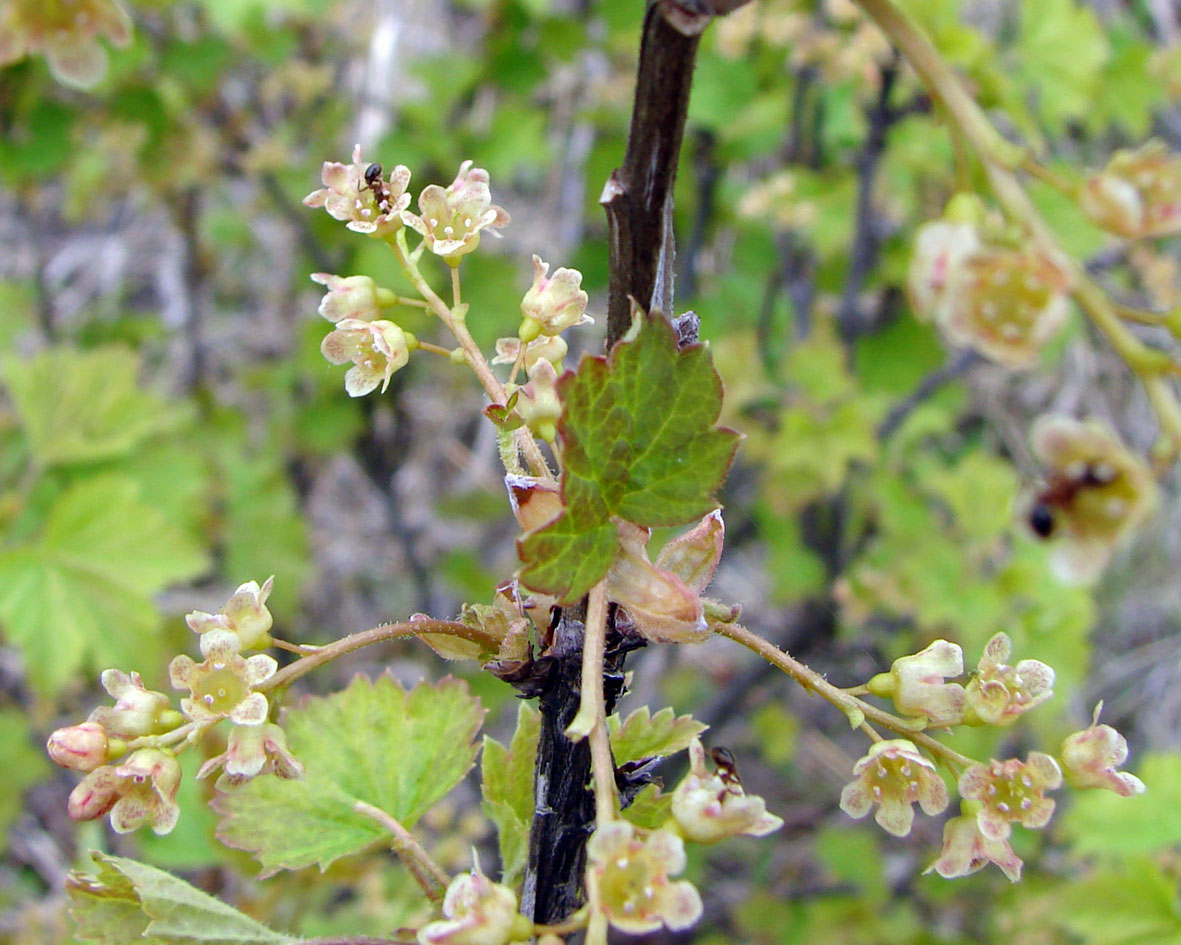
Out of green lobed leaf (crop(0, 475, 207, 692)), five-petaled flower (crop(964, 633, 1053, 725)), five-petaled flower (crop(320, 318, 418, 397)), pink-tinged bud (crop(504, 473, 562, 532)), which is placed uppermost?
five-petaled flower (crop(320, 318, 418, 397))

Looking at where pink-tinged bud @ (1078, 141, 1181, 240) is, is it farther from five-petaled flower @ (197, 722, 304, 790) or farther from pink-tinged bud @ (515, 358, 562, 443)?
five-petaled flower @ (197, 722, 304, 790)

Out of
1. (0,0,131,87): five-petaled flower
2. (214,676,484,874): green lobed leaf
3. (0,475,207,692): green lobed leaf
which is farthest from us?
(0,475,207,692): green lobed leaf

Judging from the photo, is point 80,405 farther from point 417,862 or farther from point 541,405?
point 541,405

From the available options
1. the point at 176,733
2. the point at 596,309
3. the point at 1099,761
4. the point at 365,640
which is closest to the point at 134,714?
the point at 176,733

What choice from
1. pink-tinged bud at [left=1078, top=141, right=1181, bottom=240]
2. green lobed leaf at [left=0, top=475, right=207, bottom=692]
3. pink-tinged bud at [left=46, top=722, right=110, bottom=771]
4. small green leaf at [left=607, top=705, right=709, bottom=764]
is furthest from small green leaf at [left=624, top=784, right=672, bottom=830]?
green lobed leaf at [left=0, top=475, right=207, bottom=692]

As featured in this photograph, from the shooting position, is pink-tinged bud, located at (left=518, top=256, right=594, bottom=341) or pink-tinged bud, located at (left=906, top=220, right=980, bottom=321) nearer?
pink-tinged bud, located at (left=906, top=220, right=980, bottom=321)

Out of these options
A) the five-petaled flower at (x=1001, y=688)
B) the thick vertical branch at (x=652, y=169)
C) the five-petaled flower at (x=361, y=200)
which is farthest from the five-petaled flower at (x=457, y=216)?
the five-petaled flower at (x=1001, y=688)
